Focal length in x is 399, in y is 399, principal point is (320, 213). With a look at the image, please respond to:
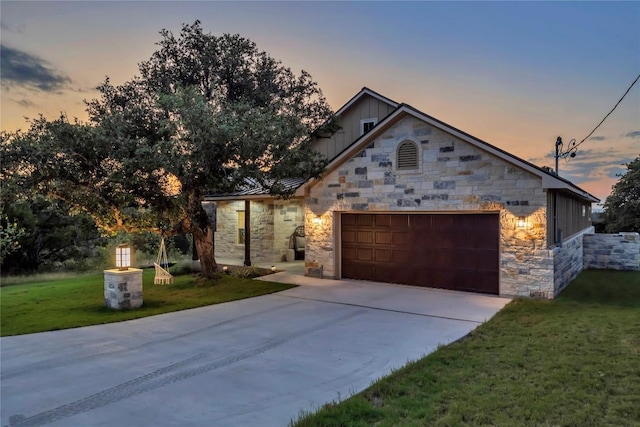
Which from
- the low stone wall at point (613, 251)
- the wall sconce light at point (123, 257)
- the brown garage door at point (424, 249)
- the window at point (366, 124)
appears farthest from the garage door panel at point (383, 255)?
the low stone wall at point (613, 251)

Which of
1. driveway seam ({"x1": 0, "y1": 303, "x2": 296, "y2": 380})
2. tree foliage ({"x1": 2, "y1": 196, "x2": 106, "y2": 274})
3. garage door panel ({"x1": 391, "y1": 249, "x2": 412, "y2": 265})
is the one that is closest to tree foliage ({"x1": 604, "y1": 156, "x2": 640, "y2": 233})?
garage door panel ({"x1": 391, "y1": 249, "x2": 412, "y2": 265})

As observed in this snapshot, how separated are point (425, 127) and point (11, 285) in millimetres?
14159

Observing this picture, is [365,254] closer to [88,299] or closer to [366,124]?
[366,124]

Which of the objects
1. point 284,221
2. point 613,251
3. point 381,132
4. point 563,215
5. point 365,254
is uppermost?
point 381,132

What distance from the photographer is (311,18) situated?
1311cm

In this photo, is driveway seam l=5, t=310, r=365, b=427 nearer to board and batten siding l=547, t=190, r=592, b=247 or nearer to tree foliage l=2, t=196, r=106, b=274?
board and batten siding l=547, t=190, r=592, b=247

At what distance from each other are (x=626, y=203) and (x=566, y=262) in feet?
55.6

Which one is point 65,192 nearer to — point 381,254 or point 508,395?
point 381,254

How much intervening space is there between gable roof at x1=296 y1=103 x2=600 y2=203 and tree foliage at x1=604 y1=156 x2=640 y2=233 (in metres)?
15.2

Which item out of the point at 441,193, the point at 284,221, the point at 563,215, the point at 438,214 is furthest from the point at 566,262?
the point at 284,221

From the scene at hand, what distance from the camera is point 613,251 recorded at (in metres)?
14.5

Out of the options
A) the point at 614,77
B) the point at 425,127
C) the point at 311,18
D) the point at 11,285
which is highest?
the point at 311,18

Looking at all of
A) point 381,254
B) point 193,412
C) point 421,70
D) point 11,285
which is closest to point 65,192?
point 11,285

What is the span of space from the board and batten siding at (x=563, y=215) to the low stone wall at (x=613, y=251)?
0.78m
